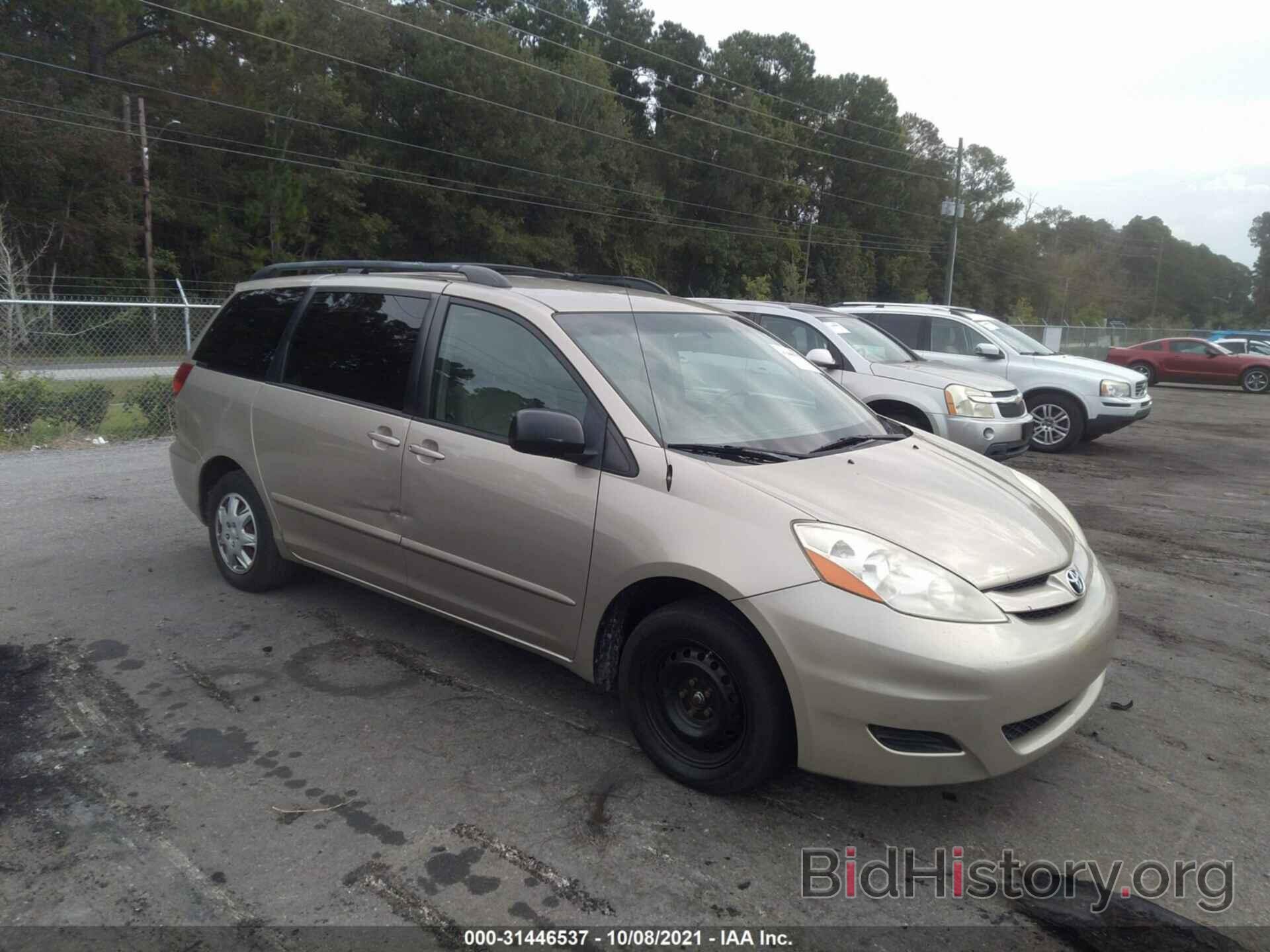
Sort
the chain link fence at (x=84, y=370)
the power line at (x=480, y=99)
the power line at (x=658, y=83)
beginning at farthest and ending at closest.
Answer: the power line at (x=658, y=83) < the power line at (x=480, y=99) < the chain link fence at (x=84, y=370)

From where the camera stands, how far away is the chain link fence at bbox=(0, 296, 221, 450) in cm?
1047

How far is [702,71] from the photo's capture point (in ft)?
218

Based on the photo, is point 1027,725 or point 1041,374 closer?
point 1027,725

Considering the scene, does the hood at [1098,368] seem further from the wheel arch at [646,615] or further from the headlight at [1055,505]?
the wheel arch at [646,615]

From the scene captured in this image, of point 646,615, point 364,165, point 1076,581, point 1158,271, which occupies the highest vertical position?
point 1158,271

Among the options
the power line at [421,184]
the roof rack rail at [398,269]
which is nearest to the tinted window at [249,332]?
the roof rack rail at [398,269]

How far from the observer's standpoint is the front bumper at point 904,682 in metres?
2.89

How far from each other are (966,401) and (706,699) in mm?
6850

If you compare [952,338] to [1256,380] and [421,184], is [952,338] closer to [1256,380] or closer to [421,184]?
[1256,380]

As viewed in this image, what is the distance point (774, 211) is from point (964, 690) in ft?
215

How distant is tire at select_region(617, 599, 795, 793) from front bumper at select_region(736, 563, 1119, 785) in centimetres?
9

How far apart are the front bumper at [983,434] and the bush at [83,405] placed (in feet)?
30.8

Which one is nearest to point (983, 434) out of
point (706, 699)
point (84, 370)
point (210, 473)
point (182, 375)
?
point (706, 699)

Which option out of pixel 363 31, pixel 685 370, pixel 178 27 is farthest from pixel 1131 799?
pixel 363 31
